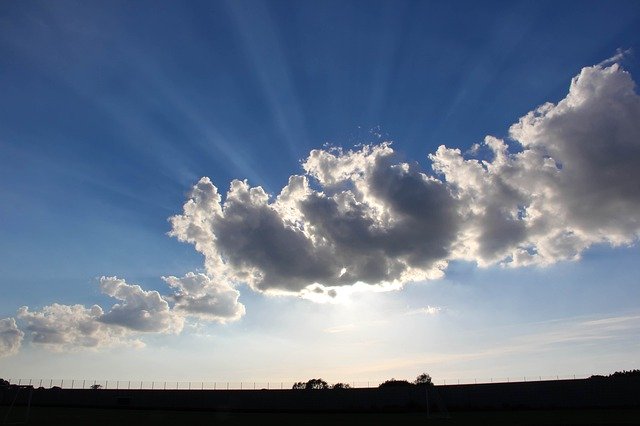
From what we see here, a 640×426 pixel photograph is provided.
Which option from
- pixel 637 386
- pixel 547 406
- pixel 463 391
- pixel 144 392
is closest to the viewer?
pixel 637 386

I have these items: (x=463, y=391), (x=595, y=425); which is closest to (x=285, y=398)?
(x=463, y=391)

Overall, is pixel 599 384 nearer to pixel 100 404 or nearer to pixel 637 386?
pixel 637 386

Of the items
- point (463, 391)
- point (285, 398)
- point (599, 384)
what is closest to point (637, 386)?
point (599, 384)

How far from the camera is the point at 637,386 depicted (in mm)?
70000

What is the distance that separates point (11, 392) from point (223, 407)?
52545 mm

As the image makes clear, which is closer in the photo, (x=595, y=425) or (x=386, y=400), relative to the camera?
(x=595, y=425)

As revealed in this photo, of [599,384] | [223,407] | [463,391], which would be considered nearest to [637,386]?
[599,384]

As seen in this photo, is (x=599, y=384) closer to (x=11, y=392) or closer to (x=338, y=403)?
(x=338, y=403)

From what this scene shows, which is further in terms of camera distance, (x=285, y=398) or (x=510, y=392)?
(x=285, y=398)

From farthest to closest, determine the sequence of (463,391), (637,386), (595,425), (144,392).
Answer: (144,392), (463,391), (637,386), (595,425)

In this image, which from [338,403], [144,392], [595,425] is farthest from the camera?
[144,392]

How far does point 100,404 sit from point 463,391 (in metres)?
75.4

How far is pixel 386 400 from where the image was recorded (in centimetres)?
8588

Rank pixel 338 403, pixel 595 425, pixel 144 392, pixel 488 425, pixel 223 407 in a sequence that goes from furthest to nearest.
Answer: pixel 144 392 < pixel 223 407 < pixel 338 403 < pixel 488 425 < pixel 595 425
